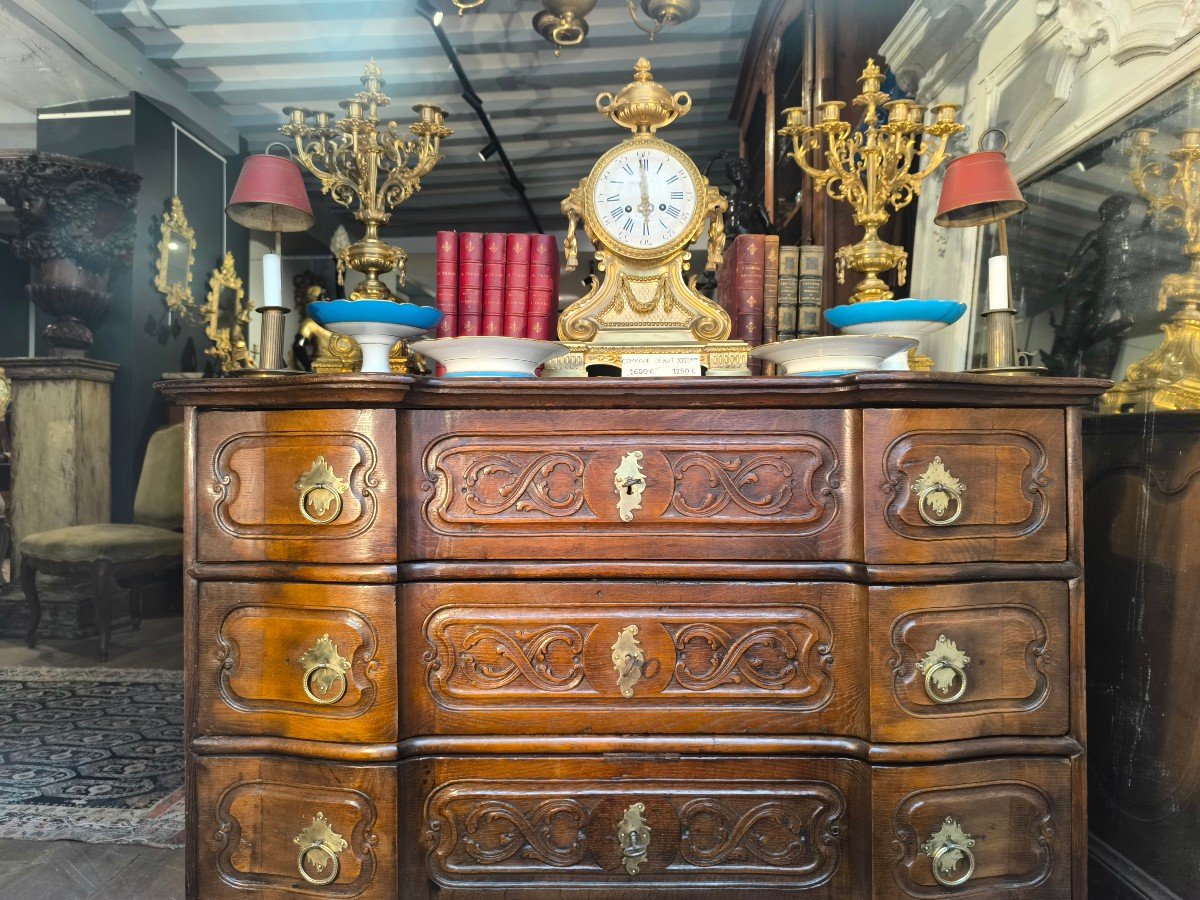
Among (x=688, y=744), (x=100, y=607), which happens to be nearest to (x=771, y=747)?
(x=688, y=744)

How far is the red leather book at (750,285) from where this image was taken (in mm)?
1739

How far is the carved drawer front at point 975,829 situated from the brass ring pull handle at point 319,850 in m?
0.95

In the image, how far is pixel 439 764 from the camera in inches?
52.9

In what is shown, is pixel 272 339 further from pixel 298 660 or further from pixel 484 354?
pixel 298 660

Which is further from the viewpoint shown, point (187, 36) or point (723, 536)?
point (187, 36)

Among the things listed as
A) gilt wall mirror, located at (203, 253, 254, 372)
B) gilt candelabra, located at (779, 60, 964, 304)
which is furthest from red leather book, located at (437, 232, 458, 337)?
gilt wall mirror, located at (203, 253, 254, 372)

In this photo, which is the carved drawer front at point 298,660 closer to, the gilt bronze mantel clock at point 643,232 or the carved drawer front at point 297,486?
the carved drawer front at point 297,486

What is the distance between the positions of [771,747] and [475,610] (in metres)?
0.60

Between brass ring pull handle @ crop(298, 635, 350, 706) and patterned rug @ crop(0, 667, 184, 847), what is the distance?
96 centimetres

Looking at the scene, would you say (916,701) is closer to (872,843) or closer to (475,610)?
(872,843)

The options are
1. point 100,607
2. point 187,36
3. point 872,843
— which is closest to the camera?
point 872,843

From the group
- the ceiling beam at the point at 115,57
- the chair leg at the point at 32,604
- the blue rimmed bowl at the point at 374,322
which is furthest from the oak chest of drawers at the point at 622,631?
the ceiling beam at the point at 115,57

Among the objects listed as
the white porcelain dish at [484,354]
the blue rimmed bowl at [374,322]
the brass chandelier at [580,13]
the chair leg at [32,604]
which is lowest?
the chair leg at [32,604]

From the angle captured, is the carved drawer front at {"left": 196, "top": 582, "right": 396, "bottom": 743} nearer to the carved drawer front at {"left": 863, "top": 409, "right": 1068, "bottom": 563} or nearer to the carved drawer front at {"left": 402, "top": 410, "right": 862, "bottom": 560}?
the carved drawer front at {"left": 402, "top": 410, "right": 862, "bottom": 560}
